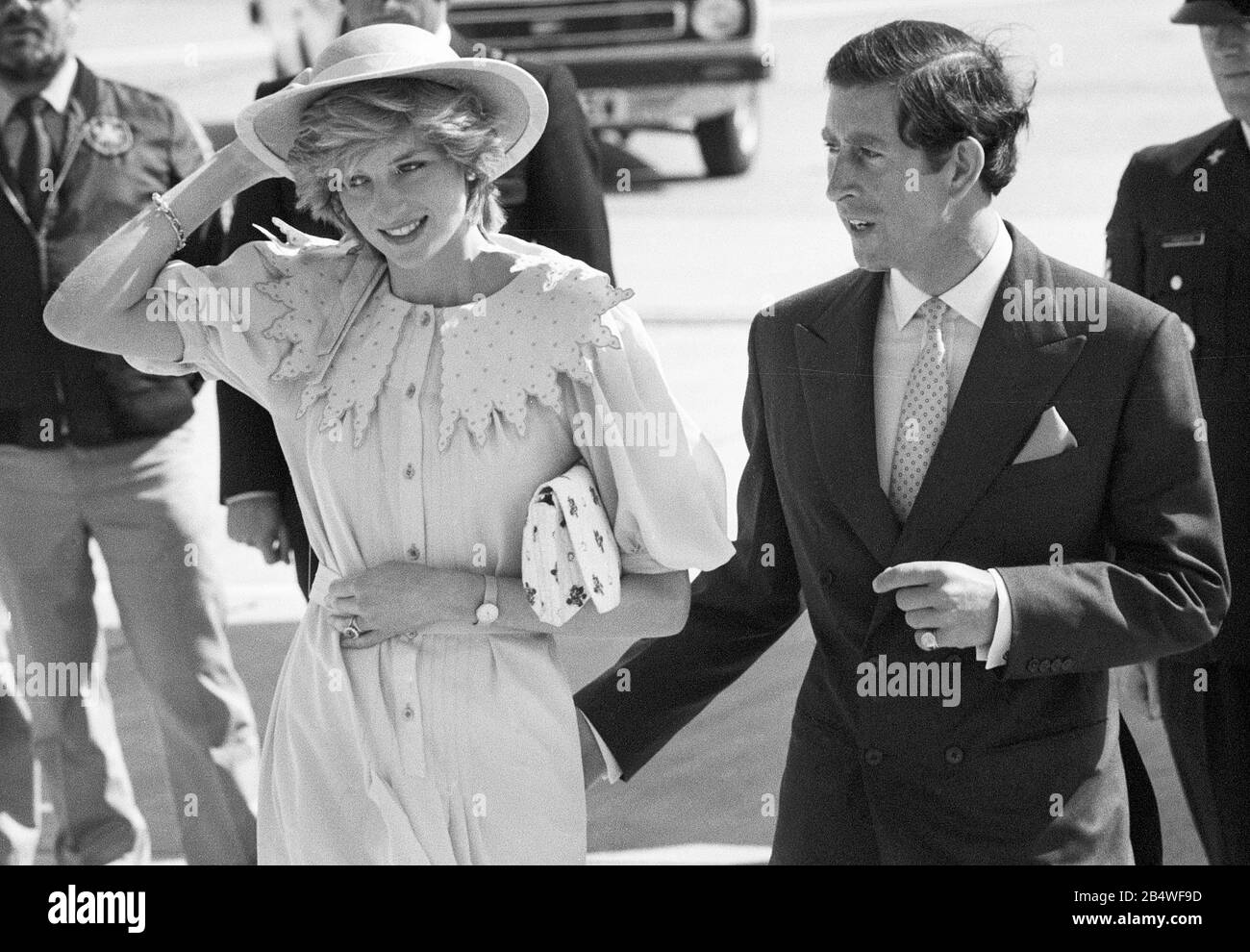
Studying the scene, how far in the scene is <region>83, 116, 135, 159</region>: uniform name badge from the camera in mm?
3441

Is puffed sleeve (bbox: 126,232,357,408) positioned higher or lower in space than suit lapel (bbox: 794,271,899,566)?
higher

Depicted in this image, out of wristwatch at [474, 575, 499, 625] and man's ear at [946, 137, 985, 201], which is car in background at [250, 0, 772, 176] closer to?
man's ear at [946, 137, 985, 201]

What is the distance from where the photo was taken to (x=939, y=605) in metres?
2.11

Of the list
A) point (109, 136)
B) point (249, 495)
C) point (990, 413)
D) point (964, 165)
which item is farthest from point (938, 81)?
point (109, 136)

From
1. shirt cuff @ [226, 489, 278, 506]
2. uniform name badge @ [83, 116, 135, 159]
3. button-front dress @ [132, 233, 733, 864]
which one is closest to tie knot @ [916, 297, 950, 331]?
button-front dress @ [132, 233, 733, 864]

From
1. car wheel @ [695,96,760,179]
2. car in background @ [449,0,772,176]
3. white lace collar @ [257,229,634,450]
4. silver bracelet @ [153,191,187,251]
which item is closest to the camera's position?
white lace collar @ [257,229,634,450]

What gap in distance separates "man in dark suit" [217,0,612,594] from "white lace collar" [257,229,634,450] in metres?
0.66

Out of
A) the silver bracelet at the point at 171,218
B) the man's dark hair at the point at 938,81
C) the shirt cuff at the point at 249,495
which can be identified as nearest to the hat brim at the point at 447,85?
the silver bracelet at the point at 171,218

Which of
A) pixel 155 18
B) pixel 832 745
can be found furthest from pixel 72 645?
Answer: pixel 155 18

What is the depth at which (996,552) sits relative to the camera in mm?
2275

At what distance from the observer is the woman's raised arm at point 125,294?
2.33 meters

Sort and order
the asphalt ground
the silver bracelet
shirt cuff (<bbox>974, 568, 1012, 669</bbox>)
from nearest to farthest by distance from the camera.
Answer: shirt cuff (<bbox>974, 568, 1012, 669</bbox>) → the silver bracelet → the asphalt ground

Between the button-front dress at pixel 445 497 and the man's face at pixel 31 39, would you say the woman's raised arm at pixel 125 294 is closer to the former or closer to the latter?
the button-front dress at pixel 445 497

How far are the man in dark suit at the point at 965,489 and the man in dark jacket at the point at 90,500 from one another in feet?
4.62
